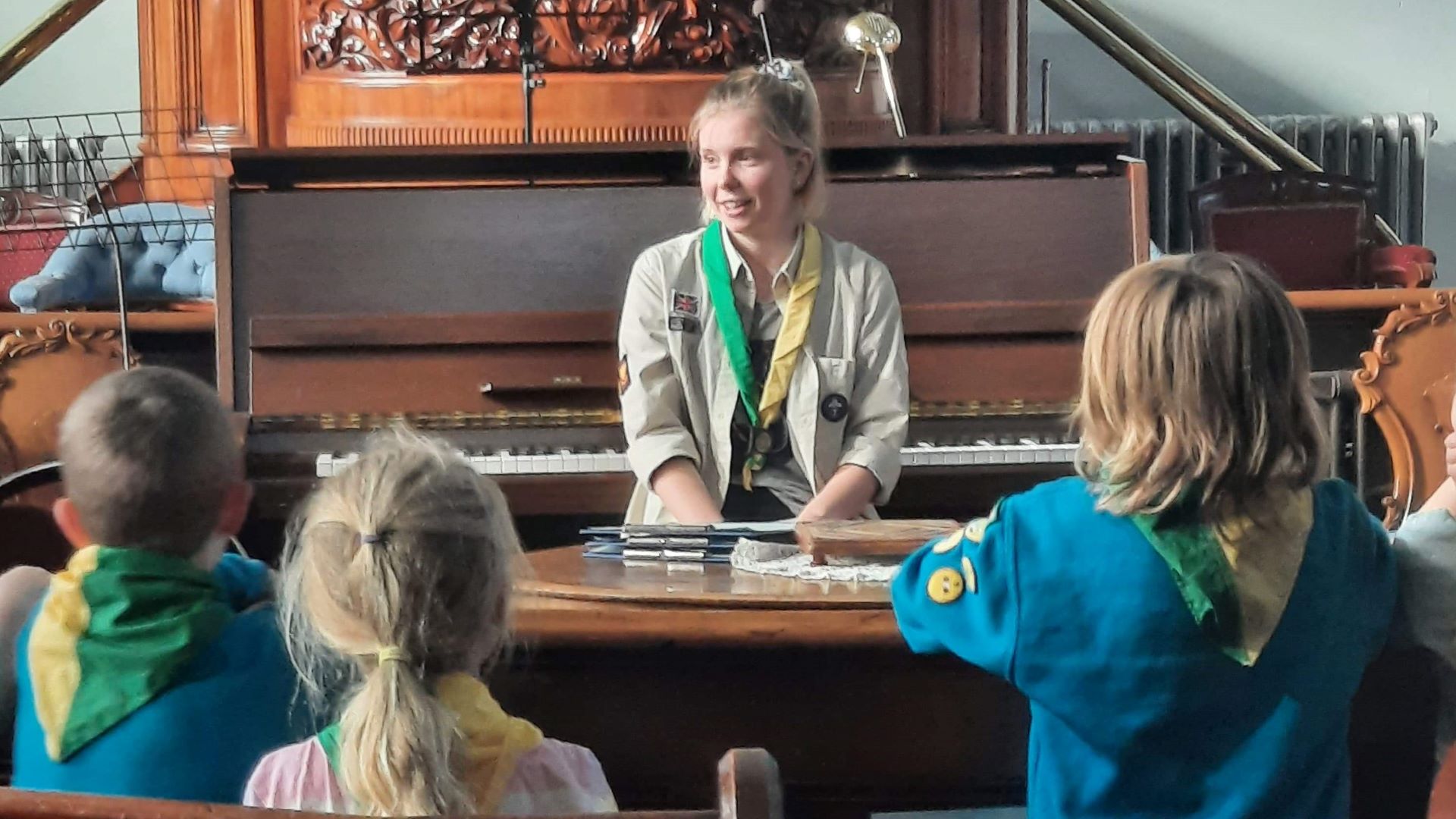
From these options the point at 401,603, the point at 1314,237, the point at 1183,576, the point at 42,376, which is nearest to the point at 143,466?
the point at 401,603

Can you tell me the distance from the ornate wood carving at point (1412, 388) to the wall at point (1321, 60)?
4.01 meters

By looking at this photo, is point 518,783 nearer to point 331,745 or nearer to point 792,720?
point 331,745

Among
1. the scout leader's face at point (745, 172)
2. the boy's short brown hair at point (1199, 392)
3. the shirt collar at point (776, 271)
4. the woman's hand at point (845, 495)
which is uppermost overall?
the scout leader's face at point (745, 172)

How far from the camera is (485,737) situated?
4.50 feet

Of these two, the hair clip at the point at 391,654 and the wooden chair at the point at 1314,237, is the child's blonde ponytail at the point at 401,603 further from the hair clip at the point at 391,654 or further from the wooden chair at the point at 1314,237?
the wooden chair at the point at 1314,237

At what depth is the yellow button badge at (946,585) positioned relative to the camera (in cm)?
154

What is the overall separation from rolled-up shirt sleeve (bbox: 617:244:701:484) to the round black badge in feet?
0.74

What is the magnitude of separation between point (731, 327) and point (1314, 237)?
6.36 feet

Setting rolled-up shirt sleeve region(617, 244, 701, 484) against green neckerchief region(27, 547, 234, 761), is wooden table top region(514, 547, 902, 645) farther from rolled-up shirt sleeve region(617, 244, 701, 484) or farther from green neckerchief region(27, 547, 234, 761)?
rolled-up shirt sleeve region(617, 244, 701, 484)

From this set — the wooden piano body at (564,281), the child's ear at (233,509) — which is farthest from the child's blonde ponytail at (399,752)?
the wooden piano body at (564,281)

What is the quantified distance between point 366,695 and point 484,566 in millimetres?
154

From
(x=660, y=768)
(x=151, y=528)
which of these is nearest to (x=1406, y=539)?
(x=660, y=768)

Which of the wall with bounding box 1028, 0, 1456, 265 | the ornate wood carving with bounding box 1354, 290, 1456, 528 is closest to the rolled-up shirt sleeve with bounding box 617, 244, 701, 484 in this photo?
the ornate wood carving with bounding box 1354, 290, 1456, 528

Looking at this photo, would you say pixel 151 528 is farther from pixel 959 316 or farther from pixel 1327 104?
pixel 1327 104
